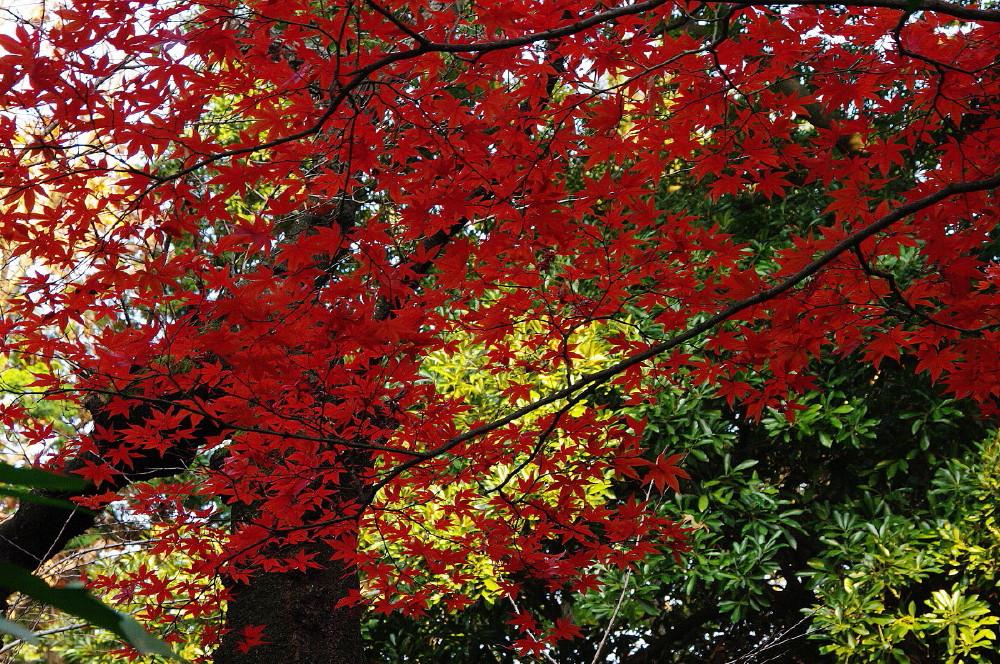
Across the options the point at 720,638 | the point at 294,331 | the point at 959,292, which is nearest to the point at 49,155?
the point at 294,331

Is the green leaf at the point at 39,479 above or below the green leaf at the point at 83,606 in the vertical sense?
above

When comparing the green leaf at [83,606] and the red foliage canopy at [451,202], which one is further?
the red foliage canopy at [451,202]

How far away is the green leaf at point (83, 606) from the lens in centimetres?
28

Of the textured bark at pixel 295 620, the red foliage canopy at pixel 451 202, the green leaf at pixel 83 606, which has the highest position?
the red foliage canopy at pixel 451 202

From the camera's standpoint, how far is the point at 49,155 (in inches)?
92.0

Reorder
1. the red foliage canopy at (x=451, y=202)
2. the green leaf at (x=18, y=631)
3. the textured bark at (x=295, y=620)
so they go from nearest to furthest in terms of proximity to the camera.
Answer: the green leaf at (x=18, y=631)
the red foliage canopy at (x=451, y=202)
the textured bark at (x=295, y=620)

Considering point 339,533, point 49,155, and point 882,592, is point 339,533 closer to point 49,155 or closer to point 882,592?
point 49,155

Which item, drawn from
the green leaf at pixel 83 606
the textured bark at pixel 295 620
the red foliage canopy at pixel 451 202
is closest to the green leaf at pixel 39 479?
the green leaf at pixel 83 606

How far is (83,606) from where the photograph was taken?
0.93ft

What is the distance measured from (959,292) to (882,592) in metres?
2.56

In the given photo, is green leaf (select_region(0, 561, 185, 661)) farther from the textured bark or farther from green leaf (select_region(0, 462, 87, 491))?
the textured bark

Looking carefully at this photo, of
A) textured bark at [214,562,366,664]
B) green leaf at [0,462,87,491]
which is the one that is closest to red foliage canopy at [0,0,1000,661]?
textured bark at [214,562,366,664]

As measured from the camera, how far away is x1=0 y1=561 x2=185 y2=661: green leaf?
0.28m

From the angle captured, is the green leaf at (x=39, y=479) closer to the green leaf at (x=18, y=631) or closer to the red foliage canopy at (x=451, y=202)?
the green leaf at (x=18, y=631)
